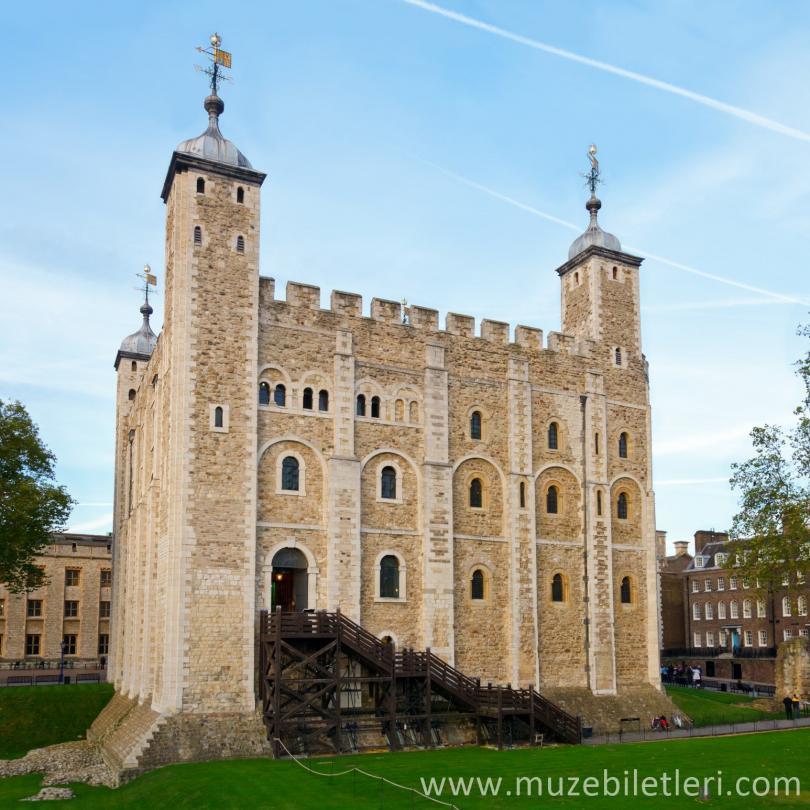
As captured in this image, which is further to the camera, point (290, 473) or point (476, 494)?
point (476, 494)

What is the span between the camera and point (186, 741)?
1056 inches

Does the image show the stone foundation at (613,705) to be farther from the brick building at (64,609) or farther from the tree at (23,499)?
the brick building at (64,609)

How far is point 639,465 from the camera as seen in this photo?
38875mm

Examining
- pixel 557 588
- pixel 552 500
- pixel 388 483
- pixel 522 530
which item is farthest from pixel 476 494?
pixel 557 588

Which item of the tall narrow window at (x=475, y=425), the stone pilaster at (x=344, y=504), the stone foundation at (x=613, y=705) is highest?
the tall narrow window at (x=475, y=425)

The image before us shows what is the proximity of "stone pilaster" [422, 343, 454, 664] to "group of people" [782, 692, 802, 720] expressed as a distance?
13.4m

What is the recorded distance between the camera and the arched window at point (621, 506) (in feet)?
125

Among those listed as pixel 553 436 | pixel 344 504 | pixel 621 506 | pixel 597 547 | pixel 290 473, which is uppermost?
pixel 553 436

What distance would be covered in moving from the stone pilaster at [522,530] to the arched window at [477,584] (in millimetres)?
1121

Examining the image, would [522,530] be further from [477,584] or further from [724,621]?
[724,621]

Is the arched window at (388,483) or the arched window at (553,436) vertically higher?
the arched window at (553,436)

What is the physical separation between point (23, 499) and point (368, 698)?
1818 centimetres

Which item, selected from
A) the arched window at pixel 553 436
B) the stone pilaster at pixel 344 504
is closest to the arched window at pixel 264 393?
the stone pilaster at pixel 344 504

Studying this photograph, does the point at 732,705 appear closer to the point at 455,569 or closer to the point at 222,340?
the point at 455,569
